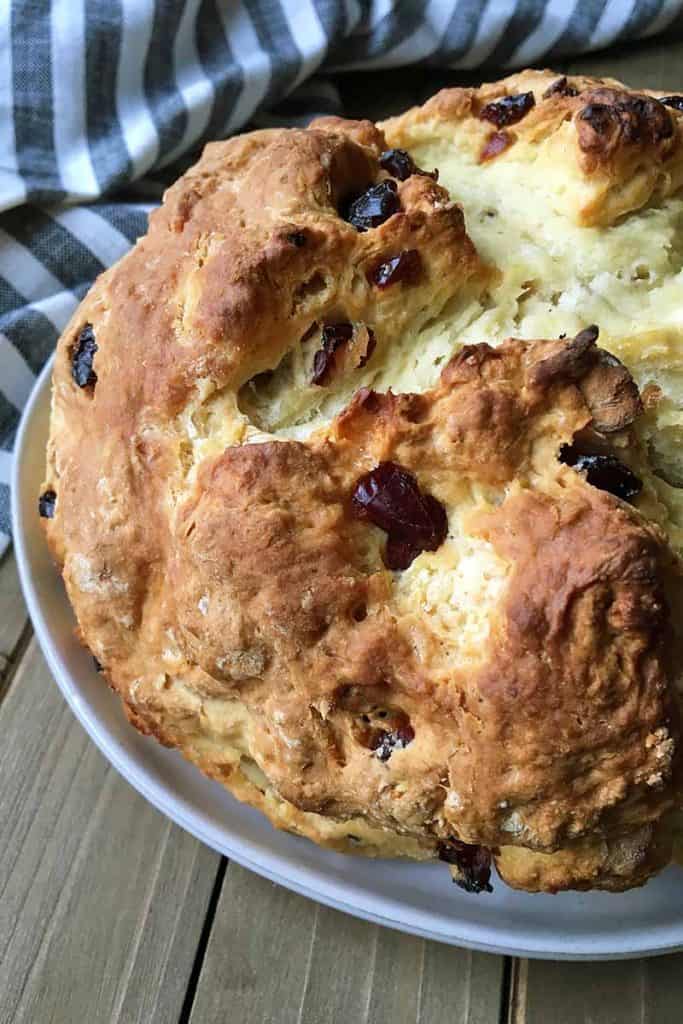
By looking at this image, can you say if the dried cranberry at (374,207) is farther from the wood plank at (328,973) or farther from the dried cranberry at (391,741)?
the wood plank at (328,973)

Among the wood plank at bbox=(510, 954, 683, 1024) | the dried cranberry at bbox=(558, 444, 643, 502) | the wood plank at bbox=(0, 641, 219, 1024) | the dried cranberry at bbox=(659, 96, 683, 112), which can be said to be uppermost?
the dried cranberry at bbox=(659, 96, 683, 112)

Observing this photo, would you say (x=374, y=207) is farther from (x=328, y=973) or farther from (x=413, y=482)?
(x=328, y=973)

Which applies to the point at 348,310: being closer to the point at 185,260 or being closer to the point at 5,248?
the point at 185,260

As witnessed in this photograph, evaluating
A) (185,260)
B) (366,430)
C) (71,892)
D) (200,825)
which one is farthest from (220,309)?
(71,892)

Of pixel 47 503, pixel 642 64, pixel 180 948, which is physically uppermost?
pixel 47 503

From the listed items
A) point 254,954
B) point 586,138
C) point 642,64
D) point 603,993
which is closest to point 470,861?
point 603,993

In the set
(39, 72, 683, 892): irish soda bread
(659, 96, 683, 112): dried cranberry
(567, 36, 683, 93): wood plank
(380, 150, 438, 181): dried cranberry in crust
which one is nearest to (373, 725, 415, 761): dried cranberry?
(39, 72, 683, 892): irish soda bread

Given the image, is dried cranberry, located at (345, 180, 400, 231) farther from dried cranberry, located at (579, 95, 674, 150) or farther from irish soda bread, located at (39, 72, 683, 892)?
dried cranberry, located at (579, 95, 674, 150)
